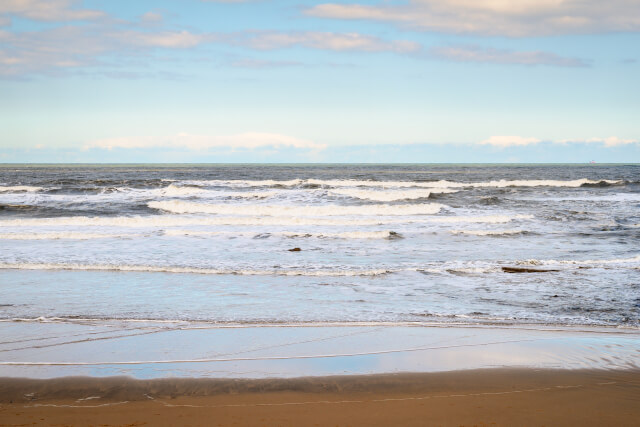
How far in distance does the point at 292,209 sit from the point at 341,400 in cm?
1994

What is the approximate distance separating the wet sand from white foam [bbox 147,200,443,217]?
17667mm

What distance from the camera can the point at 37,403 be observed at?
4148 mm

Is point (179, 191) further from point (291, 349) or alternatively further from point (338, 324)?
point (291, 349)

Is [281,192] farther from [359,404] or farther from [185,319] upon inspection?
[359,404]

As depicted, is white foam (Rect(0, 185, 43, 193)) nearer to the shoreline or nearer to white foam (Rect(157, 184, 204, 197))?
white foam (Rect(157, 184, 204, 197))

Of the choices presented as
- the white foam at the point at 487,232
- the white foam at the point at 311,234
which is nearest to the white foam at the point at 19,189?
the white foam at the point at 311,234

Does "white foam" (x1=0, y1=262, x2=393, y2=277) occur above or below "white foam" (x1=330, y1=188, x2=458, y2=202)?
A: below

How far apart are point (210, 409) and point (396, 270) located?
22.1 feet

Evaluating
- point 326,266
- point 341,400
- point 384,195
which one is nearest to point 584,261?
point 326,266

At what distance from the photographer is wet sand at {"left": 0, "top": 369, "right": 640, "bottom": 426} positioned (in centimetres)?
393

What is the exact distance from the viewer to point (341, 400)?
4270 mm

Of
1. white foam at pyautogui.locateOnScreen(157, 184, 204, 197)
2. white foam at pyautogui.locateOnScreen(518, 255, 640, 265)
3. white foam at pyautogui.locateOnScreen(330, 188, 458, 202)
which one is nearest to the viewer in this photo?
white foam at pyautogui.locateOnScreen(518, 255, 640, 265)

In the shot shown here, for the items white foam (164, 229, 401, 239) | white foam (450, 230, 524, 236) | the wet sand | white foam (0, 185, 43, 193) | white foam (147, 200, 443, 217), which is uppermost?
white foam (0, 185, 43, 193)

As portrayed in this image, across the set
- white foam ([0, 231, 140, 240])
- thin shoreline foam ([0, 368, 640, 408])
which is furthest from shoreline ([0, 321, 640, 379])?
white foam ([0, 231, 140, 240])
